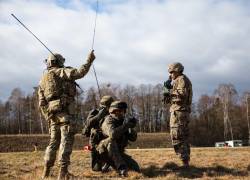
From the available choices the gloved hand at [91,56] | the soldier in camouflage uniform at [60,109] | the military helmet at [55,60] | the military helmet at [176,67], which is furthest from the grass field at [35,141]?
the gloved hand at [91,56]

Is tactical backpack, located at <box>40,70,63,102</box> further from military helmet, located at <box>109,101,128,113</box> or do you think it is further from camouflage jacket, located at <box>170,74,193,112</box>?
camouflage jacket, located at <box>170,74,193,112</box>

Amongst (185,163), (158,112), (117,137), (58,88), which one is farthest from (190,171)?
(158,112)

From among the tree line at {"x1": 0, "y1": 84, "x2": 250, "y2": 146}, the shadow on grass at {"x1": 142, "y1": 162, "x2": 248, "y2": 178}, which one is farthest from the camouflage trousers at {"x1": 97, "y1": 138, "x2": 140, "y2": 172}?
the tree line at {"x1": 0, "y1": 84, "x2": 250, "y2": 146}

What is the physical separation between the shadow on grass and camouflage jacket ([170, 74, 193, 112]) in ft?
4.62

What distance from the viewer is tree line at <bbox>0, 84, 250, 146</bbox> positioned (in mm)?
97562

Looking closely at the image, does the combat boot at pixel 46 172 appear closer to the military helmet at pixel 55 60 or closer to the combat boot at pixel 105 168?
the combat boot at pixel 105 168

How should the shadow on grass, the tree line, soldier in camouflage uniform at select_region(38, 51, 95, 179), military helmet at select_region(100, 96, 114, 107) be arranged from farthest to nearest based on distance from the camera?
the tree line
military helmet at select_region(100, 96, 114, 107)
the shadow on grass
soldier in camouflage uniform at select_region(38, 51, 95, 179)

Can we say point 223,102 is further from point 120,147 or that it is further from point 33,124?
point 120,147

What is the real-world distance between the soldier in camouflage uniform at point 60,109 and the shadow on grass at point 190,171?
183cm

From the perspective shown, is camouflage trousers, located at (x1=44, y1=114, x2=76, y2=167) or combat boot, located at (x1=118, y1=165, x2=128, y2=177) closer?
camouflage trousers, located at (x1=44, y1=114, x2=76, y2=167)

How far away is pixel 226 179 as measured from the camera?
30.8 feet

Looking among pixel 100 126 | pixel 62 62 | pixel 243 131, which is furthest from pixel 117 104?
pixel 243 131

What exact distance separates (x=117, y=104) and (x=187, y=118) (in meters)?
2.01

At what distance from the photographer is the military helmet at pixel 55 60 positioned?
407 inches
